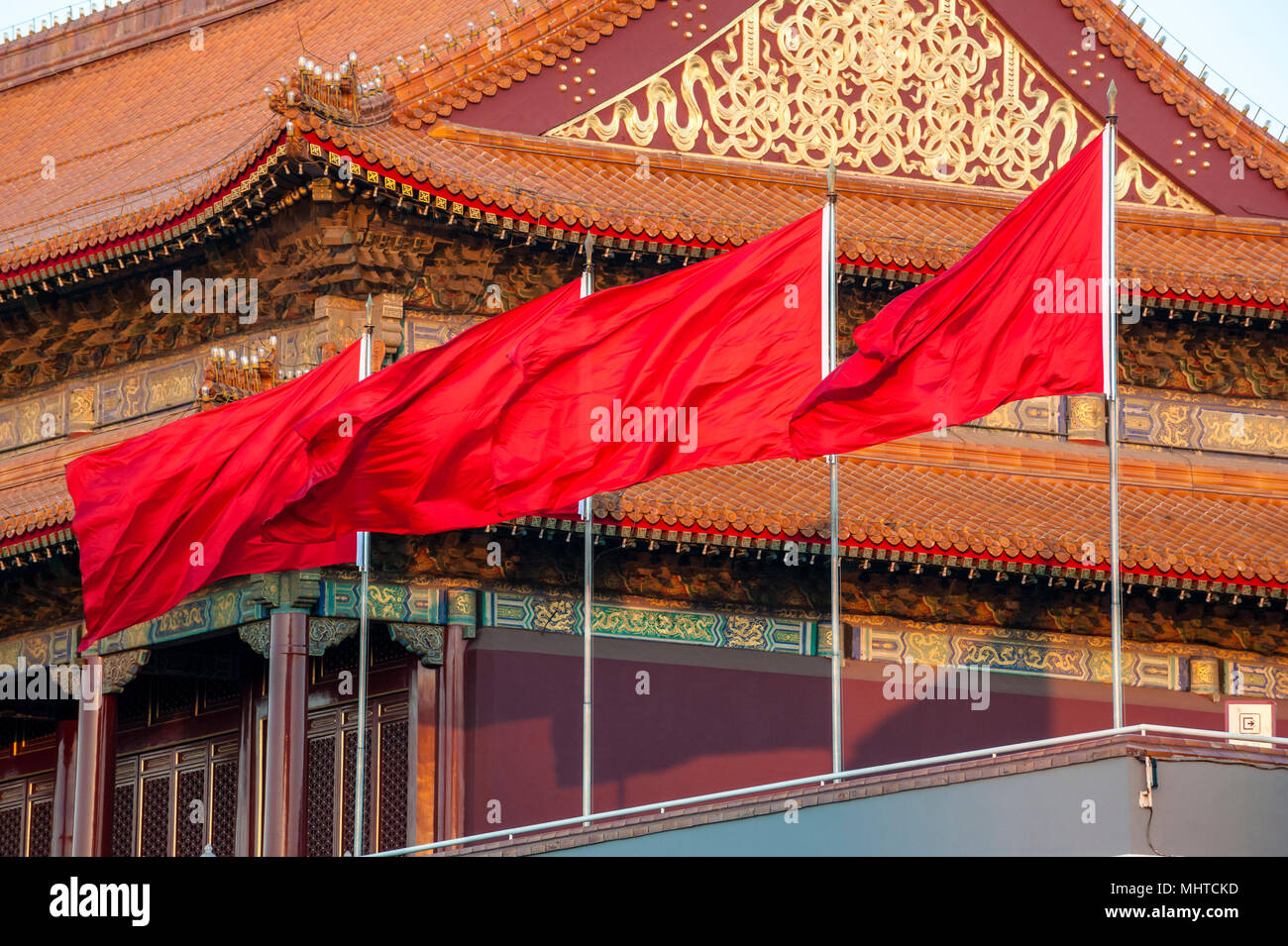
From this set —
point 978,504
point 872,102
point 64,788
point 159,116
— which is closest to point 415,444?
point 978,504

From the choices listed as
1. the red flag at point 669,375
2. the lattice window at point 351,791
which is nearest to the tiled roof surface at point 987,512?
the red flag at point 669,375

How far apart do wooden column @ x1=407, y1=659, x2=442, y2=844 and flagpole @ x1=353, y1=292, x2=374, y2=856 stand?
0.42m

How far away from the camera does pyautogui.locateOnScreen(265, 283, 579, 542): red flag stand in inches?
902

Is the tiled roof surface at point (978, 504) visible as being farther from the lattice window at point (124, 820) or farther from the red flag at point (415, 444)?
the lattice window at point (124, 820)

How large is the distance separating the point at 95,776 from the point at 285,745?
248 centimetres

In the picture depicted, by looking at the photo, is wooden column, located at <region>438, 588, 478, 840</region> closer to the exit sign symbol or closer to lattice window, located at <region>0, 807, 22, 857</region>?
lattice window, located at <region>0, 807, 22, 857</region>

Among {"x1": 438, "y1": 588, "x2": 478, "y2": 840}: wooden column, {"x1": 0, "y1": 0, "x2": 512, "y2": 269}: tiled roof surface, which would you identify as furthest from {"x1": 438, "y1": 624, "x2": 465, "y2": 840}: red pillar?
{"x1": 0, "y1": 0, "x2": 512, "y2": 269}: tiled roof surface

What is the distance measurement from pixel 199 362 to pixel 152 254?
3.85ft

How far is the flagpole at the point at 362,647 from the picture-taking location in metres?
23.6

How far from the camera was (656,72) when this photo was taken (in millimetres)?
28688

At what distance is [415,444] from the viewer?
2309cm
